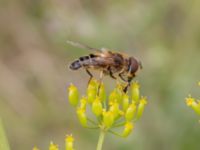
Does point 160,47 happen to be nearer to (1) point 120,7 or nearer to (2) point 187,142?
(1) point 120,7

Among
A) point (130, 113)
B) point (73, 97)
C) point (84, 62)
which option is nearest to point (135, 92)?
point (130, 113)

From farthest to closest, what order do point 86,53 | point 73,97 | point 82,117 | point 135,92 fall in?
point 86,53 → point 73,97 → point 135,92 → point 82,117


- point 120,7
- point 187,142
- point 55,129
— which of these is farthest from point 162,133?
point 55,129

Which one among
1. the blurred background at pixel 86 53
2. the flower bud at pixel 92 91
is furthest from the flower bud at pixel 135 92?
the blurred background at pixel 86 53

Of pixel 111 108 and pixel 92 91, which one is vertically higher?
pixel 92 91

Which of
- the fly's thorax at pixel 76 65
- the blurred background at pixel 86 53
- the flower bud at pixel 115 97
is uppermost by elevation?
the blurred background at pixel 86 53

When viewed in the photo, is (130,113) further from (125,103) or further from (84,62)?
(84,62)

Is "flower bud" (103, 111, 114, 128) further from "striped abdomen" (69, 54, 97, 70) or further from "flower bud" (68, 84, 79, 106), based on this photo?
"striped abdomen" (69, 54, 97, 70)

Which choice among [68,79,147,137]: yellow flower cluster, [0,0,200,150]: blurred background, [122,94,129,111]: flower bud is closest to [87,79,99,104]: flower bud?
[68,79,147,137]: yellow flower cluster

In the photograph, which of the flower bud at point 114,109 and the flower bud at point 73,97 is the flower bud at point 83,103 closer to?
the flower bud at point 73,97
